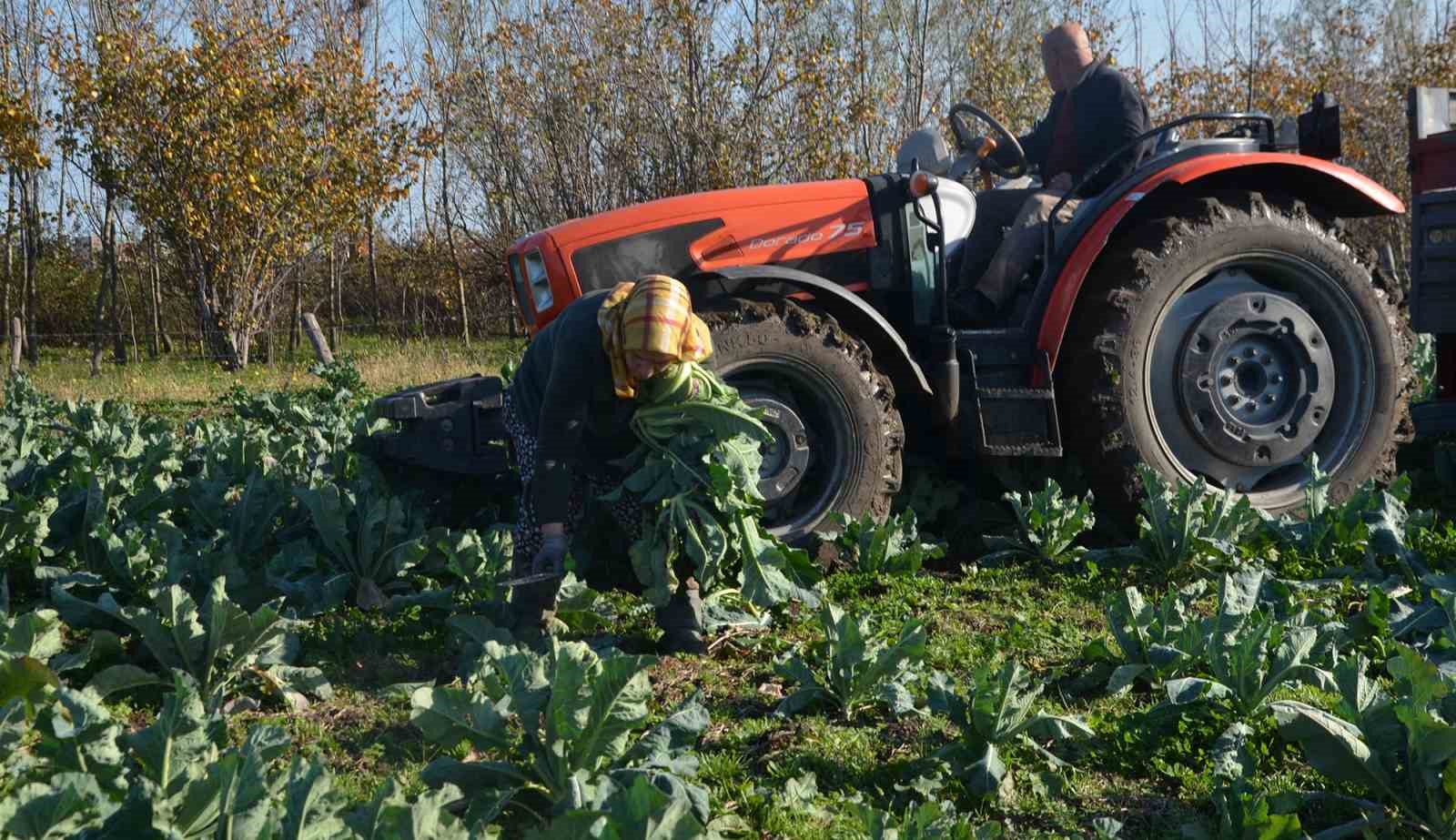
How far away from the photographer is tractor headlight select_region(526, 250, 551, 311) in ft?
16.3

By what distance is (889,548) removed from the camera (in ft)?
15.2

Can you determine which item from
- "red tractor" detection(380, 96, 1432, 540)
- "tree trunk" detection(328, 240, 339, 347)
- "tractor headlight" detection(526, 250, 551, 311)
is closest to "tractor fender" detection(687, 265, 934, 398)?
"red tractor" detection(380, 96, 1432, 540)

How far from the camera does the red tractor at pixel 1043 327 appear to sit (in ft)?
15.6

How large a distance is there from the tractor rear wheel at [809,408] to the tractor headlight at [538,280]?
70cm

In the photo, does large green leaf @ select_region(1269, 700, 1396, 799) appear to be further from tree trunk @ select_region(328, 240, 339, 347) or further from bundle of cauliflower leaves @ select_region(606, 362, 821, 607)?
tree trunk @ select_region(328, 240, 339, 347)

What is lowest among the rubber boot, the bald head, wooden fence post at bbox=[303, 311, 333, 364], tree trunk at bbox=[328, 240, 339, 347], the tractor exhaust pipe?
the rubber boot

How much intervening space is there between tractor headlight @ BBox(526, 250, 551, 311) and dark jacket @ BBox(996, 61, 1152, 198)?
2.32m

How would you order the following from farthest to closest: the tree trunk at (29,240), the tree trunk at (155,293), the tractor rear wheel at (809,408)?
the tree trunk at (155,293) → the tree trunk at (29,240) → the tractor rear wheel at (809,408)

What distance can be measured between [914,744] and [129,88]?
16.2 metres

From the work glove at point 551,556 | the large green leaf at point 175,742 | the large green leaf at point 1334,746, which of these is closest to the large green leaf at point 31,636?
the large green leaf at point 175,742

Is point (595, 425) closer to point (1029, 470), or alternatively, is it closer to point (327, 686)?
point (327, 686)

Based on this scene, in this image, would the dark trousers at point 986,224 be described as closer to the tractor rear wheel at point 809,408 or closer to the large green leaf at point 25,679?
the tractor rear wheel at point 809,408

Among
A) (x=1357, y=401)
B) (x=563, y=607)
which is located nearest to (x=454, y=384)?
(x=563, y=607)

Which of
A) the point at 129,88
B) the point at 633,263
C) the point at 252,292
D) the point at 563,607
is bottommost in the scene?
the point at 563,607
